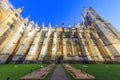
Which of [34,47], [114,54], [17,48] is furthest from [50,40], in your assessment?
[114,54]

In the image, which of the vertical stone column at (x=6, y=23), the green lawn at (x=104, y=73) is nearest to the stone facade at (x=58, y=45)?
the vertical stone column at (x=6, y=23)

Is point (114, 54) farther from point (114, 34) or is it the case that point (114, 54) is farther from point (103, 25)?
point (103, 25)

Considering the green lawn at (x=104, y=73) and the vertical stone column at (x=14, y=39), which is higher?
the vertical stone column at (x=14, y=39)

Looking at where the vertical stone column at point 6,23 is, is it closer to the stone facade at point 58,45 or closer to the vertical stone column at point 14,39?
the stone facade at point 58,45

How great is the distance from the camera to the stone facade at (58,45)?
118 feet

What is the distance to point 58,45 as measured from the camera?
45875 mm

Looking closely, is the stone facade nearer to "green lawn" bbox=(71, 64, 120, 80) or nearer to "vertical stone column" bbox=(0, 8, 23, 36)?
"vertical stone column" bbox=(0, 8, 23, 36)

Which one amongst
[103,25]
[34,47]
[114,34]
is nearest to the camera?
[34,47]

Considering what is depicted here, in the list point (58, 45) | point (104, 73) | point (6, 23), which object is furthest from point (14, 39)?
point (104, 73)

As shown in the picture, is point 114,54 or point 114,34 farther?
point 114,34

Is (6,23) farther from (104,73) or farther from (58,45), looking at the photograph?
(104,73)

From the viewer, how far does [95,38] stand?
4697 centimetres

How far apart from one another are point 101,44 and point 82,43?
6767 millimetres

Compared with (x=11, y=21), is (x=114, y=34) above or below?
below
